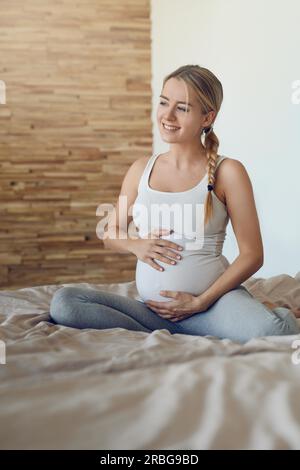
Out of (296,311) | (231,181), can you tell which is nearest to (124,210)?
(231,181)

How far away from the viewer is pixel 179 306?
5.16 feet

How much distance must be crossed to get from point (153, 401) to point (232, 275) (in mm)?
Result: 682

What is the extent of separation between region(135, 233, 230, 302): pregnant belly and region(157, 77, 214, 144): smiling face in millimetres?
315

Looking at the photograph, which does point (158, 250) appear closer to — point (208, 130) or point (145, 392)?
point (208, 130)

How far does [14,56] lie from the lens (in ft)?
13.1

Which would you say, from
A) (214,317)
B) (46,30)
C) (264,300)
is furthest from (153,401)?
(46,30)

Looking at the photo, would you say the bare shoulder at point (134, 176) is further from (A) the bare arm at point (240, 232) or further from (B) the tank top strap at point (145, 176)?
(A) the bare arm at point (240, 232)

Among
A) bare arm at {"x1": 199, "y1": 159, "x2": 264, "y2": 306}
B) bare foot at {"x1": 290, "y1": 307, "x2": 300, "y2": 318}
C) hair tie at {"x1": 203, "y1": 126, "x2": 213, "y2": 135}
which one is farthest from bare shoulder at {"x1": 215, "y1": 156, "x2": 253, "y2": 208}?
bare foot at {"x1": 290, "y1": 307, "x2": 300, "y2": 318}

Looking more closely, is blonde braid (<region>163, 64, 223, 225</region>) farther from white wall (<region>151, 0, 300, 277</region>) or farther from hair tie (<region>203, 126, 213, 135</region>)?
white wall (<region>151, 0, 300, 277</region>)

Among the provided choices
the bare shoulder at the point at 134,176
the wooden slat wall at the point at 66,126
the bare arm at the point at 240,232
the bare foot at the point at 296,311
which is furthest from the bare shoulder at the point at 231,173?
the wooden slat wall at the point at 66,126

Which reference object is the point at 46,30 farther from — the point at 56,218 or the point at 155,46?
the point at 56,218

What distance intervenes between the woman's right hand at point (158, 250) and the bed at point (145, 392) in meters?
0.30

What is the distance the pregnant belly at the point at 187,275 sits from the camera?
1.62 m

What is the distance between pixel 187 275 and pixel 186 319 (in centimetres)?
11
